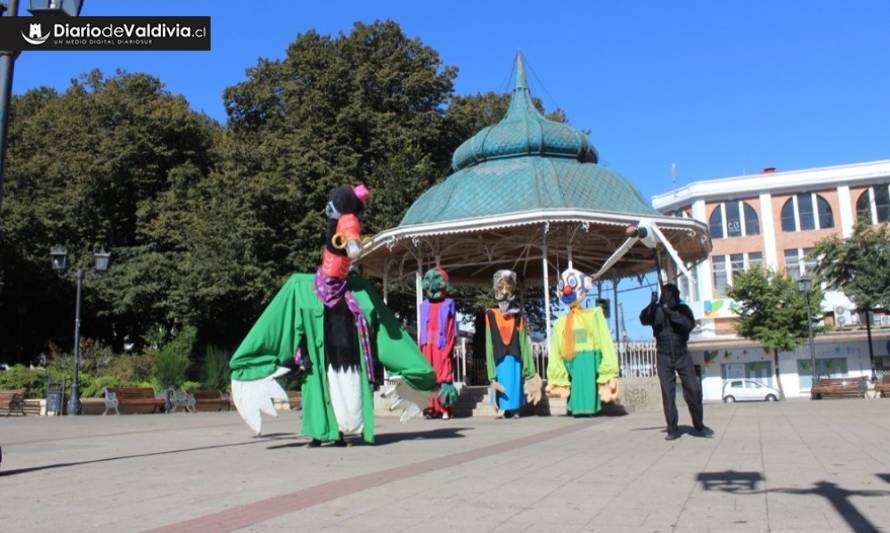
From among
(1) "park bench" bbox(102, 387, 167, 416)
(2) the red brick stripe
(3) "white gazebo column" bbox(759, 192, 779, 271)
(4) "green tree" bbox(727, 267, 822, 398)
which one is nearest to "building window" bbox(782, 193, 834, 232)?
(3) "white gazebo column" bbox(759, 192, 779, 271)

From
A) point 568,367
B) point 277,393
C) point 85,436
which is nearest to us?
point 277,393

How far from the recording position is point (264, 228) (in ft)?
94.5

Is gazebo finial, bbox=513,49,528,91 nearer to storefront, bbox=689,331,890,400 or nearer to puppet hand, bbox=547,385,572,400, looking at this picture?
puppet hand, bbox=547,385,572,400

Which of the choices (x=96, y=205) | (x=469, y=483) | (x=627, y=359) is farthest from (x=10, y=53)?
(x=96, y=205)

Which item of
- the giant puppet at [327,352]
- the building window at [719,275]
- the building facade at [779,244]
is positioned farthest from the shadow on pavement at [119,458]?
the building window at [719,275]

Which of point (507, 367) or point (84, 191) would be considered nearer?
point (507, 367)

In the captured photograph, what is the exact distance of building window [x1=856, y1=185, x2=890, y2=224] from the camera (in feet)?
161

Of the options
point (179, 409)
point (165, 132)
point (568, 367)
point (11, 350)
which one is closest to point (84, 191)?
point (165, 132)

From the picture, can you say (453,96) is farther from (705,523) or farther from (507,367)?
(705,523)

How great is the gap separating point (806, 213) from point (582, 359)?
41.2 metres

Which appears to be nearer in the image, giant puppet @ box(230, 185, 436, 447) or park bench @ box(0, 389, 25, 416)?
giant puppet @ box(230, 185, 436, 447)

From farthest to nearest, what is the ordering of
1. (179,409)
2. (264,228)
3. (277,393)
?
(264,228)
(179,409)
(277,393)

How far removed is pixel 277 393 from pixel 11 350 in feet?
104

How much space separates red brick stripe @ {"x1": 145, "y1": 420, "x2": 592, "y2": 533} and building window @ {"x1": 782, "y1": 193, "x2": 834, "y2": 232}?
47345mm
